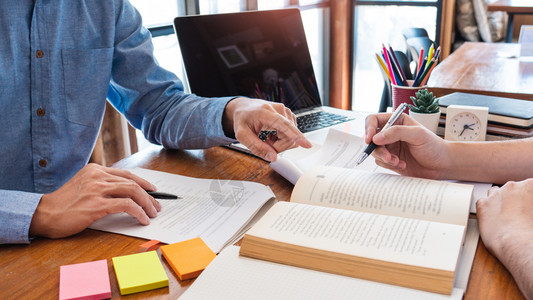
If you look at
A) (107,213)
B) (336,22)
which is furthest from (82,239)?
(336,22)

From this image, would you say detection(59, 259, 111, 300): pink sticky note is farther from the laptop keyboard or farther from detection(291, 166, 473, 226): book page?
the laptop keyboard

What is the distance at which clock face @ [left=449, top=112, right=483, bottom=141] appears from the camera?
1.14 m

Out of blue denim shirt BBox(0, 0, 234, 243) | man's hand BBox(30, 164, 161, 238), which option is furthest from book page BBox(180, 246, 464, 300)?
blue denim shirt BBox(0, 0, 234, 243)

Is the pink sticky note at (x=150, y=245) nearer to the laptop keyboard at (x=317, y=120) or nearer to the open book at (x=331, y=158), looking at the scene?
the open book at (x=331, y=158)

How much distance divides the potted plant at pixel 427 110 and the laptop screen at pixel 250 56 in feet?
1.47

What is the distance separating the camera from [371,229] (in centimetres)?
68

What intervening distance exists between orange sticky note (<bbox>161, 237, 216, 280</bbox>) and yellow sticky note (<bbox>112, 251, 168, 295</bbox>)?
0.02 m

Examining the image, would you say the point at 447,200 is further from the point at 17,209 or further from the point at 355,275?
the point at 17,209

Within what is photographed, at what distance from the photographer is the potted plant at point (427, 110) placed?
1.16m

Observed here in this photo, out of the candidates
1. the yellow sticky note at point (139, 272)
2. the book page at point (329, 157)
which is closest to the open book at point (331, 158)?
the book page at point (329, 157)

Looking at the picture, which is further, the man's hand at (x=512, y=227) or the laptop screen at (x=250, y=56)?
the laptop screen at (x=250, y=56)

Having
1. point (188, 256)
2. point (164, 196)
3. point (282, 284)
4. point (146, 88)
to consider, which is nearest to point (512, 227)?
point (282, 284)

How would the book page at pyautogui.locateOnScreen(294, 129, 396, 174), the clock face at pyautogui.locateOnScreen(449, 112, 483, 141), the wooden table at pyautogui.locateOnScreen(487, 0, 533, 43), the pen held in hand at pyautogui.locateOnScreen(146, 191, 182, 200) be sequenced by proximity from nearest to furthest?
1. the pen held in hand at pyautogui.locateOnScreen(146, 191, 182, 200)
2. the book page at pyautogui.locateOnScreen(294, 129, 396, 174)
3. the clock face at pyautogui.locateOnScreen(449, 112, 483, 141)
4. the wooden table at pyautogui.locateOnScreen(487, 0, 533, 43)

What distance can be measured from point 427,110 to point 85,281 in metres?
0.84
